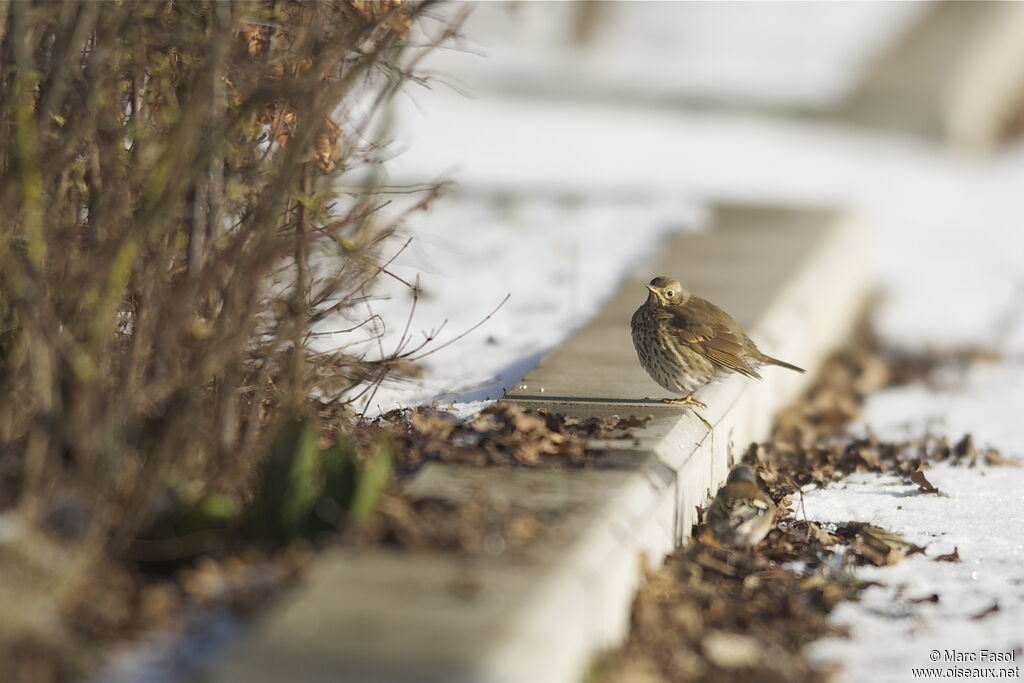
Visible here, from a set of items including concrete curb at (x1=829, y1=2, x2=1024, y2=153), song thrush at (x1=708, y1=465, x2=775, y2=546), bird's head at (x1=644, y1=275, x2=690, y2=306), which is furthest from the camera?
concrete curb at (x1=829, y1=2, x2=1024, y2=153)

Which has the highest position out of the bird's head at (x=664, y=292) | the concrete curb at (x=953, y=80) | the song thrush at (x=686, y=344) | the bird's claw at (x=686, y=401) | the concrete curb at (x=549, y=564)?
the concrete curb at (x=953, y=80)

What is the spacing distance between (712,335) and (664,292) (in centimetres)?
35

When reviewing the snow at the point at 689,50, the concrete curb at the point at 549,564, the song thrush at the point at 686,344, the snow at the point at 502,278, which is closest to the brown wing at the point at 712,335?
the song thrush at the point at 686,344

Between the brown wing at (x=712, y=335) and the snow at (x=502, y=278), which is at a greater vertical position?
the snow at (x=502, y=278)

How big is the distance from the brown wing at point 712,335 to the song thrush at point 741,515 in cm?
118

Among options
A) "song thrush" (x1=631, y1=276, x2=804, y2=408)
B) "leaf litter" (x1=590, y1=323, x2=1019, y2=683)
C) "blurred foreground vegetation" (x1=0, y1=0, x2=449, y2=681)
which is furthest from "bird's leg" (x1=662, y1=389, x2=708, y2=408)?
"blurred foreground vegetation" (x1=0, y1=0, x2=449, y2=681)

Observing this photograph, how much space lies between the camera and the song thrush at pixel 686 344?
20.5 feet

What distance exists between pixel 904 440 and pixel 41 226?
4.95 metres

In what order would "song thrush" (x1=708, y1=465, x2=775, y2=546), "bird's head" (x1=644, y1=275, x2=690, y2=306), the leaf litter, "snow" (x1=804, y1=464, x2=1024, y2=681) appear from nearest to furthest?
the leaf litter, "snow" (x1=804, y1=464, x2=1024, y2=681), "song thrush" (x1=708, y1=465, x2=775, y2=546), "bird's head" (x1=644, y1=275, x2=690, y2=306)

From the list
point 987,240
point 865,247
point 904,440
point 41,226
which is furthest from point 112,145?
point 987,240

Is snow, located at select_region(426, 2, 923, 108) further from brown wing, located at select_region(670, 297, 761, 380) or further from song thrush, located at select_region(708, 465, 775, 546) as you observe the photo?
song thrush, located at select_region(708, 465, 775, 546)

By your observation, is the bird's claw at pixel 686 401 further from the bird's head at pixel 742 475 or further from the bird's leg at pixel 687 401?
the bird's head at pixel 742 475

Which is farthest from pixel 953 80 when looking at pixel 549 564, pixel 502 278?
pixel 549 564

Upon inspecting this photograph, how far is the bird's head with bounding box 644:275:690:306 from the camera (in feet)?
22.0
